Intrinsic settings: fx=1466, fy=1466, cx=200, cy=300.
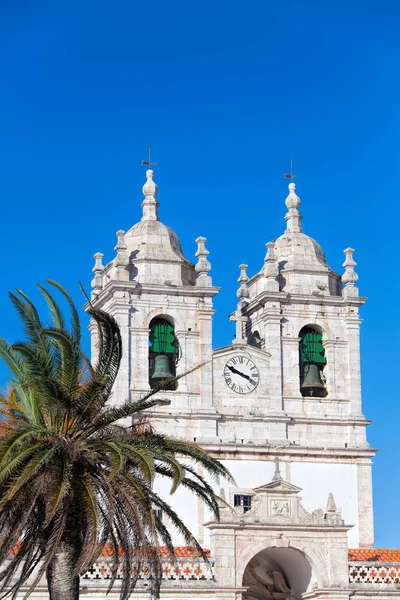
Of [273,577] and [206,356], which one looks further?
[206,356]

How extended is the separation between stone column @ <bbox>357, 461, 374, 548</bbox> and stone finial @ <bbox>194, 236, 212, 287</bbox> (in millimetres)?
9242

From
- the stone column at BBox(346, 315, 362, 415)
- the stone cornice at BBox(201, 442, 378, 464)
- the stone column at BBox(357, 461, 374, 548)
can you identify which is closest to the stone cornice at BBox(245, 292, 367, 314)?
the stone column at BBox(346, 315, 362, 415)

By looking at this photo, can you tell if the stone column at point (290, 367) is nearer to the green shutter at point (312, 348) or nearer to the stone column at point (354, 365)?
the green shutter at point (312, 348)

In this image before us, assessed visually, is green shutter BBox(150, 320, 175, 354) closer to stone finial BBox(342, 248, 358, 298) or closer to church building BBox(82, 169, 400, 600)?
church building BBox(82, 169, 400, 600)

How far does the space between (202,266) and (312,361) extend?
19.1ft

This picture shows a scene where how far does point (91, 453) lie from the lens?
116ft

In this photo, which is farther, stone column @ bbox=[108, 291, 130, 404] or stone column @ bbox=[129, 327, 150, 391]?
stone column @ bbox=[129, 327, 150, 391]

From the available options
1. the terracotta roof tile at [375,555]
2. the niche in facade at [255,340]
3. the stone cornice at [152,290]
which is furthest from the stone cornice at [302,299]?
the terracotta roof tile at [375,555]

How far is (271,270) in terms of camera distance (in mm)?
58031

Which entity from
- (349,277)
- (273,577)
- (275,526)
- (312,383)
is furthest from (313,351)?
(275,526)

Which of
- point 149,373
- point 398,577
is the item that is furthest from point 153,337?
point 398,577

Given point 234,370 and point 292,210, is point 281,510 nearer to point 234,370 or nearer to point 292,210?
point 234,370

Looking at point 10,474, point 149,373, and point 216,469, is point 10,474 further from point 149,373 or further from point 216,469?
point 149,373

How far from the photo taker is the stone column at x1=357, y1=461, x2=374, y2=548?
5553 centimetres
